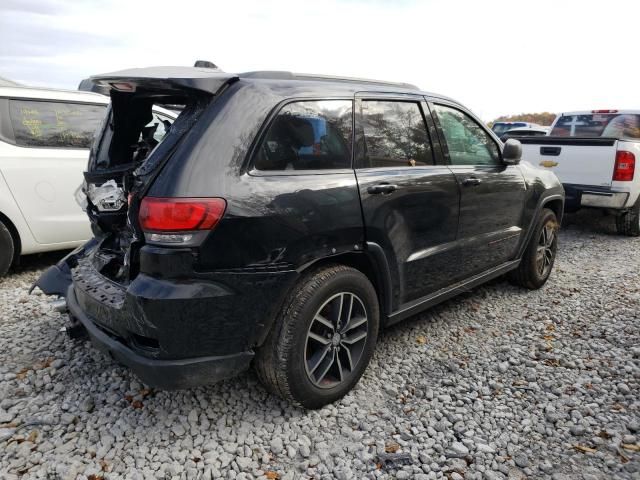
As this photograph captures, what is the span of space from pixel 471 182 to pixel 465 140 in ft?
1.30

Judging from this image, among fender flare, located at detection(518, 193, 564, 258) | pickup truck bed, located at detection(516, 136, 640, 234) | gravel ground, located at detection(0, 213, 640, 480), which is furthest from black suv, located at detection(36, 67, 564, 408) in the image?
pickup truck bed, located at detection(516, 136, 640, 234)

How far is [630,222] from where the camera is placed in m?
6.92

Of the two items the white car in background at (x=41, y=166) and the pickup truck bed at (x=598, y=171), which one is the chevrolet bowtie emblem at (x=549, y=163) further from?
the white car in background at (x=41, y=166)

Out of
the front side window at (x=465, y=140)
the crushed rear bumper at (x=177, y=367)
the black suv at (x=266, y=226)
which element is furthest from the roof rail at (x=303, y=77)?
the crushed rear bumper at (x=177, y=367)

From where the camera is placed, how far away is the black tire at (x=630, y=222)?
6.84 m

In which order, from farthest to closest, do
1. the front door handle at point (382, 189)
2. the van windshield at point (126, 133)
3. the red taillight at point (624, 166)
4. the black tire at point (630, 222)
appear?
the black tire at point (630, 222) < the red taillight at point (624, 166) < the van windshield at point (126, 133) < the front door handle at point (382, 189)

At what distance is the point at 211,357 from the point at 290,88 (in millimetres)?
1422

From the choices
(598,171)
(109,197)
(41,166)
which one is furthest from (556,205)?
(41,166)

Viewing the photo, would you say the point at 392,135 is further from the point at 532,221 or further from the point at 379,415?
the point at 532,221

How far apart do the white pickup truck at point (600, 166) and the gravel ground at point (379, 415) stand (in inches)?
131

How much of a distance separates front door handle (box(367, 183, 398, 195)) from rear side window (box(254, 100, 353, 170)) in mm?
189

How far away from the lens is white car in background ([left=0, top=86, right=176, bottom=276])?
441 cm

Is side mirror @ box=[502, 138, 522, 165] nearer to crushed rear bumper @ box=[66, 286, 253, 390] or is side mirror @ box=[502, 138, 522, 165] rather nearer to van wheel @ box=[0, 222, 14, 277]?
crushed rear bumper @ box=[66, 286, 253, 390]

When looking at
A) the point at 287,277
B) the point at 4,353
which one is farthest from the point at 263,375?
the point at 4,353
